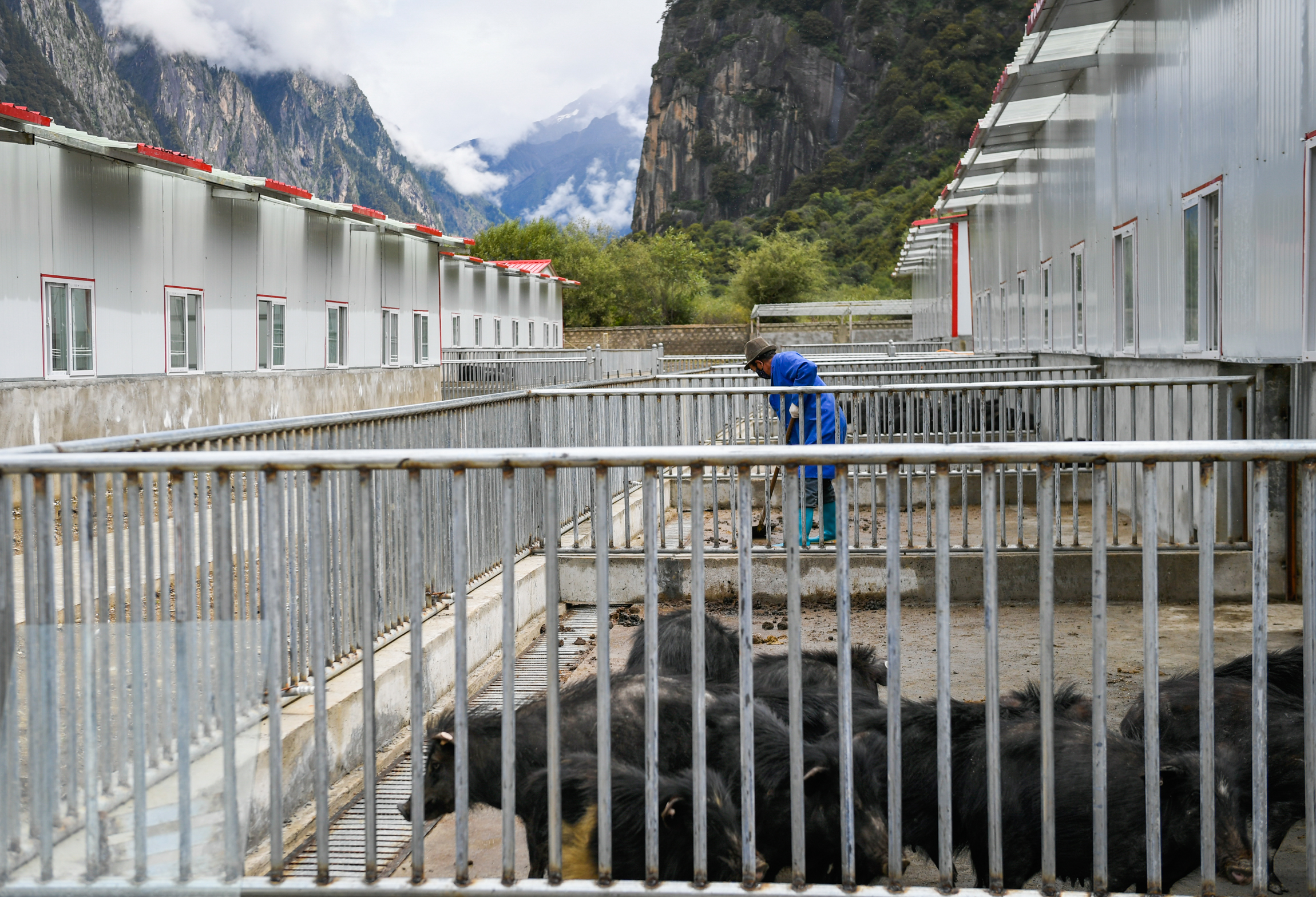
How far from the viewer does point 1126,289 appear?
1256 centimetres

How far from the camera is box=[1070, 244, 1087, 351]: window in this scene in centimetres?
1537

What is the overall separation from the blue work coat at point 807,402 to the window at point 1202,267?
326 cm

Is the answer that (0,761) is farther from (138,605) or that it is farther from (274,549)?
(274,549)

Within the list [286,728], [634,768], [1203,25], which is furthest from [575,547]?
[1203,25]

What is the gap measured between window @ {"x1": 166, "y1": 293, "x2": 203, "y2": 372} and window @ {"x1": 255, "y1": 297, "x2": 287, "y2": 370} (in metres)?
2.22

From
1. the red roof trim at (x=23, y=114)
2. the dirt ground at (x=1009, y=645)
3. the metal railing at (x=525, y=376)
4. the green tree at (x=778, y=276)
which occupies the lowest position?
the dirt ground at (x=1009, y=645)

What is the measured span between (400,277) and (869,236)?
83.3 metres

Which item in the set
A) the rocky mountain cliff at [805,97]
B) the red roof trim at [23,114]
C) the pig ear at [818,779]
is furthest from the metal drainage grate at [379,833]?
the rocky mountain cliff at [805,97]

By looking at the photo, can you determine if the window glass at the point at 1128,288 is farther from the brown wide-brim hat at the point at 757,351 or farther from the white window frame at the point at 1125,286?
the brown wide-brim hat at the point at 757,351

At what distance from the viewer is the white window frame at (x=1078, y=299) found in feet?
49.2

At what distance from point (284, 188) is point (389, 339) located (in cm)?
961

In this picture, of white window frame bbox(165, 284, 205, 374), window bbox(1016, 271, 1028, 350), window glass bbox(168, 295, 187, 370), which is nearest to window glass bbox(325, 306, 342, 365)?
white window frame bbox(165, 284, 205, 374)

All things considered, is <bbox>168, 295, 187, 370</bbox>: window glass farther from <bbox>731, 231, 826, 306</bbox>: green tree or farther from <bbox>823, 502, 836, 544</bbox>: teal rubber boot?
<bbox>731, 231, 826, 306</bbox>: green tree

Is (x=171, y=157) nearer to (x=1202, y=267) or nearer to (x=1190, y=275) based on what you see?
(x=1190, y=275)
